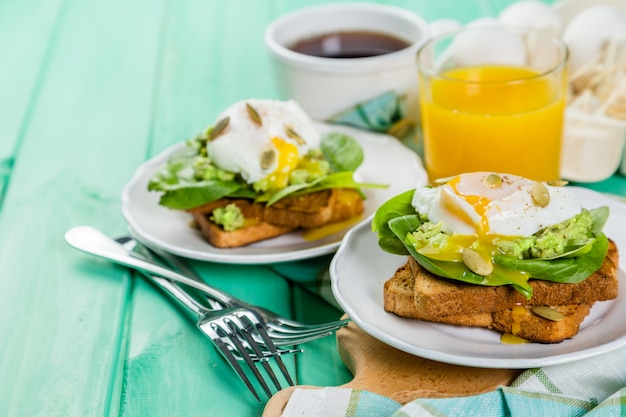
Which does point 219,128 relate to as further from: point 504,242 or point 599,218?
point 599,218

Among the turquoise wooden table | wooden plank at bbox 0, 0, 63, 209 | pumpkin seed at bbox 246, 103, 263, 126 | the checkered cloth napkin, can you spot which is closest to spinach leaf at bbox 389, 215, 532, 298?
the checkered cloth napkin

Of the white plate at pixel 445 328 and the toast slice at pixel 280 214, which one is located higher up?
the white plate at pixel 445 328

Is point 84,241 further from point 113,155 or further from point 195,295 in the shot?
point 113,155

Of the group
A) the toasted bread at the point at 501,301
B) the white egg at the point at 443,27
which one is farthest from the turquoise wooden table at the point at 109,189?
the white egg at the point at 443,27

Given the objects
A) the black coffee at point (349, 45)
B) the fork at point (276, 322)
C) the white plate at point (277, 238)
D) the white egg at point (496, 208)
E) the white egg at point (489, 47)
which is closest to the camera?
the white egg at point (496, 208)

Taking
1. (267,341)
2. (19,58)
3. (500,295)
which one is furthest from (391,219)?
(19,58)

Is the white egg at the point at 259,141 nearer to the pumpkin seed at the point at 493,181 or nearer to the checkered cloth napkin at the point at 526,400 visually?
the pumpkin seed at the point at 493,181

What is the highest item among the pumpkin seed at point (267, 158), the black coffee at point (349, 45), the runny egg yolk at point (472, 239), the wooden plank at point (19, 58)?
the runny egg yolk at point (472, 239)
